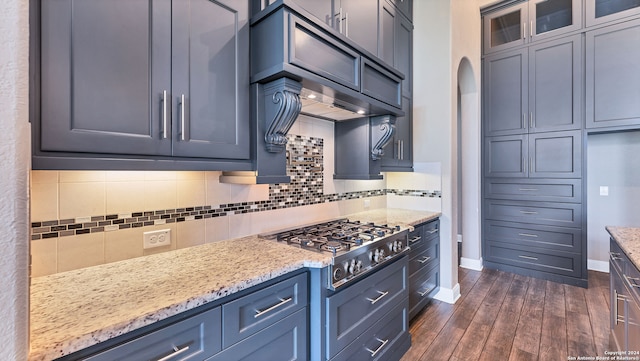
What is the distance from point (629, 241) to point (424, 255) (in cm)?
132

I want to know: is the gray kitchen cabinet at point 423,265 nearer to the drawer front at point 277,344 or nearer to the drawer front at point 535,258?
the drawer front at point 277,344

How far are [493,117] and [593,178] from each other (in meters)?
1.48

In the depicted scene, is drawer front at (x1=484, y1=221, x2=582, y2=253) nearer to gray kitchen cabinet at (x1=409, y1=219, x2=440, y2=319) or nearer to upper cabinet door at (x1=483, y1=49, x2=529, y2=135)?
upper cabinet door at (x1=483, y1=49, x2=529, y2=135)

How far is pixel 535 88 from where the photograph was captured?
3506mm

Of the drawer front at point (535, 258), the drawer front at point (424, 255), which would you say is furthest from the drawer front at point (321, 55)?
the drawer front at point (535, 258)

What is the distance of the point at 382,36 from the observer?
7.97 ft

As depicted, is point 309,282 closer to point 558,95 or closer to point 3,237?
point 3,237

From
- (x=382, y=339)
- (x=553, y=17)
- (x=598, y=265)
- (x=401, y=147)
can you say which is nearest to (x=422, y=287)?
(x=382, y=339)

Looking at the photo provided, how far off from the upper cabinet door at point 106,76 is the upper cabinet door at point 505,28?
13.4ft

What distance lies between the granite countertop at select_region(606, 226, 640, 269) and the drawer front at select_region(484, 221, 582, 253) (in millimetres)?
1583

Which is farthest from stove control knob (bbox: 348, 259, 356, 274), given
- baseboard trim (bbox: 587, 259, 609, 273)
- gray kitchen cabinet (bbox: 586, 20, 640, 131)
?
baseboard trim (bbox: 587, 259, 609, 273)

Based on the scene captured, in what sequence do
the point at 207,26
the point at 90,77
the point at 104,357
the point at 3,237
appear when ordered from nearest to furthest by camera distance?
the point at 3,237 → the point at 104,357 → the point at 90,77 → the point at 207,26

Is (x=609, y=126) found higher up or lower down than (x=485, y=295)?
higher up

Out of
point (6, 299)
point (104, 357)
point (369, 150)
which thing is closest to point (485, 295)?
point (369, 150)
